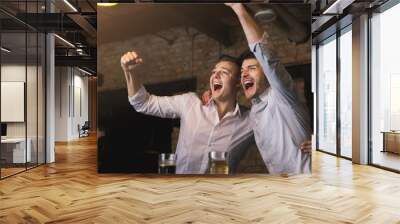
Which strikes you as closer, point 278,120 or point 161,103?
point 278,120

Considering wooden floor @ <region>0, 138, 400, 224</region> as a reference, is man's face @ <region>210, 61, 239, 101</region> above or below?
above

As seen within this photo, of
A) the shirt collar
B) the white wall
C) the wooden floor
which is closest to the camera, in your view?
the wooden floor

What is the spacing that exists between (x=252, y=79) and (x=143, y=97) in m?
1.80

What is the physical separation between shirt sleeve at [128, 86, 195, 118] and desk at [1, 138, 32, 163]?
7.68ft

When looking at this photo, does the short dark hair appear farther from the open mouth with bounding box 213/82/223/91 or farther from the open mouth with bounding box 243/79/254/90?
the open mouth with bounding box 213/82/223/91

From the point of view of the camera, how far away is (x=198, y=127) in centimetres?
643

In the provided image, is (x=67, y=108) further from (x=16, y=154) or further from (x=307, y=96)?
(x=307, y=96)

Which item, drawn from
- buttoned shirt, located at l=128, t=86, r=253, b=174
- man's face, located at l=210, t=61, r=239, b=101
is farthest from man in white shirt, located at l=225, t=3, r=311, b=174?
buttoned shirt, located at l=128, t=86, r=253, b=174

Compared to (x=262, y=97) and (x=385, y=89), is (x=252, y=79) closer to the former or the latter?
(x=262, y=97)

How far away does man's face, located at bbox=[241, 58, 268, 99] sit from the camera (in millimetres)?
6336

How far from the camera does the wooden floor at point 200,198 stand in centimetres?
398

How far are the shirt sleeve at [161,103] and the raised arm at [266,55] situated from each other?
135cm

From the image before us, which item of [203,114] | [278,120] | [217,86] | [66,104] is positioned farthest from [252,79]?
[66,104]

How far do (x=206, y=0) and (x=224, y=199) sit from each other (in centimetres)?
546
